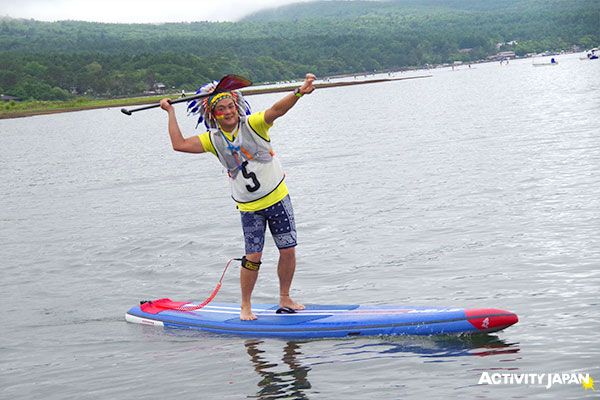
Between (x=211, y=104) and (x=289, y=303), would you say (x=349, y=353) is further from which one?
(x=211, y=104)

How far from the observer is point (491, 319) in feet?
31.4

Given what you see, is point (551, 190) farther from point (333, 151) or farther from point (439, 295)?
point (333, 151)

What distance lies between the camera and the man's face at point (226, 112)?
10281 millimetres

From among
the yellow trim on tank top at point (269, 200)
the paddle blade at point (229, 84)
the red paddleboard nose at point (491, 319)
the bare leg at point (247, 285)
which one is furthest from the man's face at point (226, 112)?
the red paddleboard nose at point (491, 319)

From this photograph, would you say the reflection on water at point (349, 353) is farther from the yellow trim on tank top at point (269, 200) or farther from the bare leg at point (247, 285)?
the yellow trim on tank top at point (269, 200)

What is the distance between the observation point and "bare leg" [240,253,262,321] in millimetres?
10766

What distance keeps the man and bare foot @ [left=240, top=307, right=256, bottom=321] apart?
89cm

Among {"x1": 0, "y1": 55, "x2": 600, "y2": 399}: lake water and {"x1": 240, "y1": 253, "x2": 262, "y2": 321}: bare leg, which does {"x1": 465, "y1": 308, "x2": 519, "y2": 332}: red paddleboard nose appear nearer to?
{"x1": 0, "y1": 55, "x2": 600, "y2": 399}: lake water

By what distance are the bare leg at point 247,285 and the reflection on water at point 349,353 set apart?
809 millimetres

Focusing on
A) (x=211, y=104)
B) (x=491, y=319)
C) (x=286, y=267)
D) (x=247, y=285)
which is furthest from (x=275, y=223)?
(x=491, y=319)

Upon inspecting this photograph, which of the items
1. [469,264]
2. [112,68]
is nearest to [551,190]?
[469,264]

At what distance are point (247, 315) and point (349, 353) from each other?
176 centimetres

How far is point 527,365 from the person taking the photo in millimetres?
8977

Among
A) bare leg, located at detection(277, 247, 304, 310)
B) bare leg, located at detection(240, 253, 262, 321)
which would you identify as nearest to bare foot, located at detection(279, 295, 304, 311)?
bare leg, located at detection(277, 247, 304, 310)
